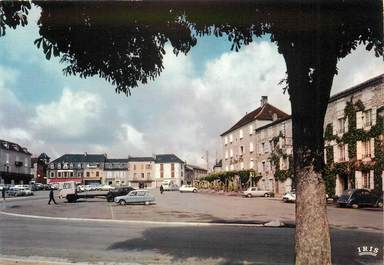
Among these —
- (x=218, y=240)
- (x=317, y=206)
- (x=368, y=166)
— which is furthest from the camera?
(x=368, y=166)

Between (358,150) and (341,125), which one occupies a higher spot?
(341,125)

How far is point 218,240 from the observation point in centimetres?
1622

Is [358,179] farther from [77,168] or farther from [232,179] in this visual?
[77,168]

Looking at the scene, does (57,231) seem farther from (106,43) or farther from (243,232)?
(106,43)

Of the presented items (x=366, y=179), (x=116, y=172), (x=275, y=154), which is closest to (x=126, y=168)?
(x=116, y=172)

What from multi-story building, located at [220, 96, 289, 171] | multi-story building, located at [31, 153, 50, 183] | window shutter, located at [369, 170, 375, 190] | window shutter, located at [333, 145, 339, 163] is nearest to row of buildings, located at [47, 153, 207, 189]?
multi-story building, located at [31, 153, 50, 183]

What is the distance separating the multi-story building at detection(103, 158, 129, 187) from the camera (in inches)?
6152

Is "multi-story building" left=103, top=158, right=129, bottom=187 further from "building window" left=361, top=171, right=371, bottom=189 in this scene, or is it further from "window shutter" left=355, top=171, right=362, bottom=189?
"building window" left=361, top=171, right=371, bottom=189

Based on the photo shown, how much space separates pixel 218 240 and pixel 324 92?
1008cm

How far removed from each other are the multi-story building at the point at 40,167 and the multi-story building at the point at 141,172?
26.1 m

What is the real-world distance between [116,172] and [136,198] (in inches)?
4554

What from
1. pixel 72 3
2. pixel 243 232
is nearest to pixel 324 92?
pixel 72 3

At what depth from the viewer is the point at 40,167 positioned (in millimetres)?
143250

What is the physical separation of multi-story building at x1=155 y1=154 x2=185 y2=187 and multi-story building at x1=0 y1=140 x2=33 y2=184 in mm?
53601
